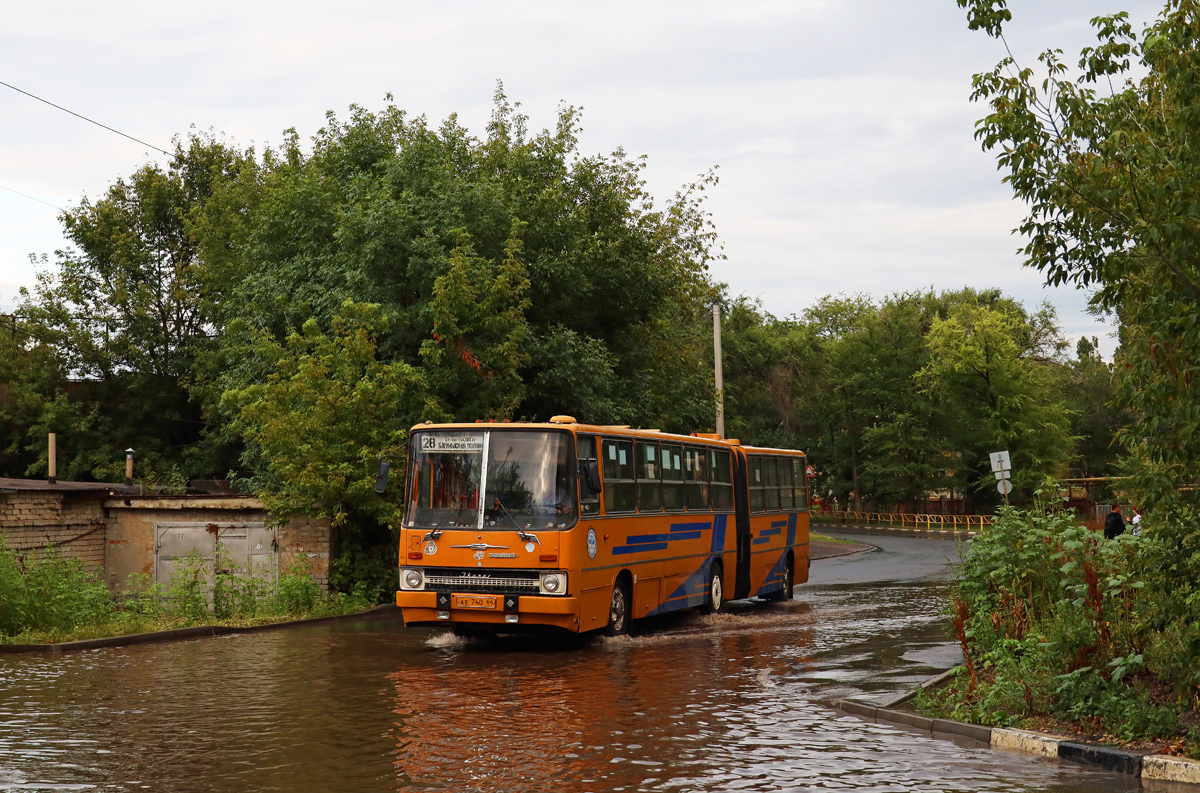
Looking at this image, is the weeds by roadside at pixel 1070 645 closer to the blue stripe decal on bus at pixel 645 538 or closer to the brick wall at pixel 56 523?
Answer: the blue stripe decal on bus at pixel 645 538

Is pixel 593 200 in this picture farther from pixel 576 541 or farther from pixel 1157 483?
pixel 1157 483

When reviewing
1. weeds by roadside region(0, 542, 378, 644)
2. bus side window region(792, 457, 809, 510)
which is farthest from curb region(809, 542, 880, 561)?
weeds by roadside region(0, 542, 378, 644)

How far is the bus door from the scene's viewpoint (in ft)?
77.9

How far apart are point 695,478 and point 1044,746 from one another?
12.1m

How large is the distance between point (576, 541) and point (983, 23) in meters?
9.33

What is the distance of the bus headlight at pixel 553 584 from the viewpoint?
16719 mm

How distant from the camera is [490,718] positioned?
449 inches

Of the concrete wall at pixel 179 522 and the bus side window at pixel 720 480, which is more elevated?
the bus side window at pixel 720 480

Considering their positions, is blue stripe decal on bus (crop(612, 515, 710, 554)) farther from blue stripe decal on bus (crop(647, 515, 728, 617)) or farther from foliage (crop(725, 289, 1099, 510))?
foliage (crop(725, 289, 1099, 510))

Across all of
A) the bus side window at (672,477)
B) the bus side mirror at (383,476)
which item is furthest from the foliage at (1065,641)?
the bus side mirror at (383,476)

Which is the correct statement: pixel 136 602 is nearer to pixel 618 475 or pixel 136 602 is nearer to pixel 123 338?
pixel 618 475

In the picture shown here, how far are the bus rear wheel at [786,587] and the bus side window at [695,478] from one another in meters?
5.31

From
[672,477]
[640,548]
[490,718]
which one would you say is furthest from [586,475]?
[490,718]

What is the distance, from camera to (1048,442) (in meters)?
80.6
